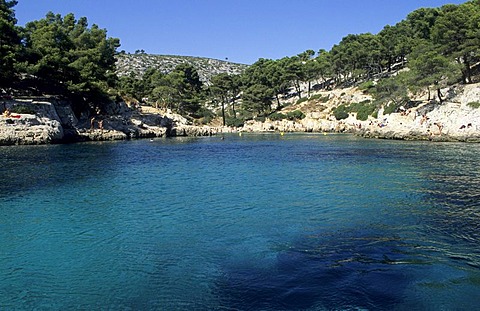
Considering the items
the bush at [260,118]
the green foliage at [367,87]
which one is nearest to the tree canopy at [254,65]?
the bush at [260,118]

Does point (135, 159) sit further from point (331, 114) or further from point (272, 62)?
point (272, 62)

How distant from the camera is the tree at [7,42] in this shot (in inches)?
1966

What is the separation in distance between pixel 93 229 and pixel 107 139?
50302 millimetres

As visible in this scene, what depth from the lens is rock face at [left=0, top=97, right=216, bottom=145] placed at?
159 feet

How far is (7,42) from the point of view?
5369cm

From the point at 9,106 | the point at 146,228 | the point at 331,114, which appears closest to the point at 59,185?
the point at 146,228

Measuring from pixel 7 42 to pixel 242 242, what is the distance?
183 feet

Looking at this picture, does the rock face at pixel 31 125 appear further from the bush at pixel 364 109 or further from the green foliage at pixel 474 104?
the green foliage at pixel 474 104

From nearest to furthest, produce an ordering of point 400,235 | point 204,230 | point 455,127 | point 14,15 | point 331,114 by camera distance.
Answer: point 400,235 < point 204,230 < point 455,127 < point 14,15 < point 331,114

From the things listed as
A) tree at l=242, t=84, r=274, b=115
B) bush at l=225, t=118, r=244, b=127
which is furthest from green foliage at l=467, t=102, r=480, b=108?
bush at l=225, t=118, r=244, b=127

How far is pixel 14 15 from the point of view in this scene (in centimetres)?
5891

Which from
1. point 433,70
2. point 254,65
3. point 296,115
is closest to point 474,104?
point 433,70

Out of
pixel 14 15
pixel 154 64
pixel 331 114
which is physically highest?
pixel 154 64

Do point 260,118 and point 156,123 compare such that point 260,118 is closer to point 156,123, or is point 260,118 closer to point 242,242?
point 156,123
